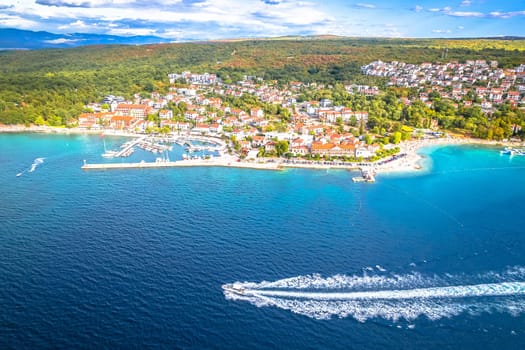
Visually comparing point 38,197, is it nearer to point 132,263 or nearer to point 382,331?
point 132,263

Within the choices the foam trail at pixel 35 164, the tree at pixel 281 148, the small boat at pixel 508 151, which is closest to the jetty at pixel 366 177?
the tree at pixel 281 148

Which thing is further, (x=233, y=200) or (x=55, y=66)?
(x=55, y=66)

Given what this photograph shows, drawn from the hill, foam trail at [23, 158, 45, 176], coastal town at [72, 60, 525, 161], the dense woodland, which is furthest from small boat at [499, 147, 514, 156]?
foam trail at [23, 158, 45, 176]

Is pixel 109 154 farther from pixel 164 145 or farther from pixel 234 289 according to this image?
pixel 234 289

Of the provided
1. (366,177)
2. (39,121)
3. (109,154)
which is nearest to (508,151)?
(366,177)

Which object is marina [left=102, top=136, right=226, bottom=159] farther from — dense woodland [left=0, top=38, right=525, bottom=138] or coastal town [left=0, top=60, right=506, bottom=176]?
dense woodland [left=0, top=38, right=525, bottom=138]

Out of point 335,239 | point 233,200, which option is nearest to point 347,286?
point 335,239
